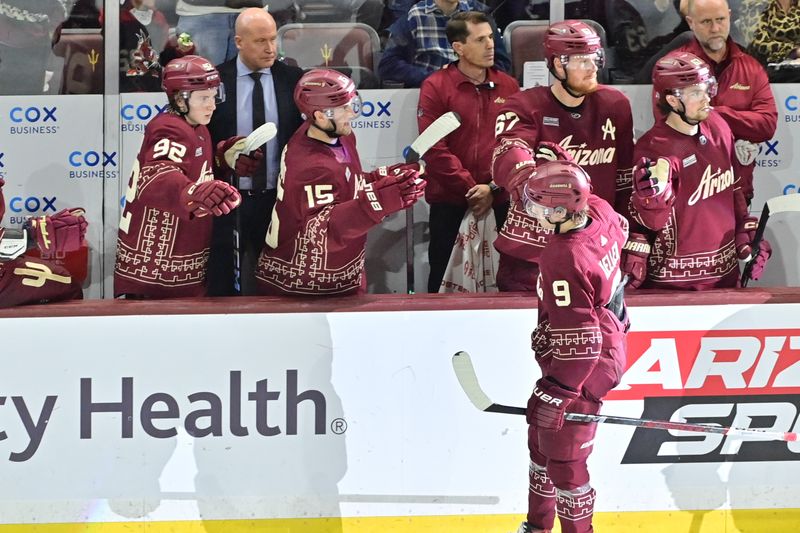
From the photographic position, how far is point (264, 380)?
4160mm

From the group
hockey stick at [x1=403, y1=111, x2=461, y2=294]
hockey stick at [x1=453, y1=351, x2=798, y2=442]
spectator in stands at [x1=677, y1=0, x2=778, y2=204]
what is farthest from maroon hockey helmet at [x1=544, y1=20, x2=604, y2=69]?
hockey stick at [x1=453, y1=351, x2=798, y2=442]

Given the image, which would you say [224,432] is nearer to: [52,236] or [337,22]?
[52,236]

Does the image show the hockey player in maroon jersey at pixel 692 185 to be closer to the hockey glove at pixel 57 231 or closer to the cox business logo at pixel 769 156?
the cox business logo at pixel 769 156

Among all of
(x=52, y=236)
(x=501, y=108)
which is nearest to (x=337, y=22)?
(x=501, y=108)

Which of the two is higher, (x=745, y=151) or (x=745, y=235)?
(x=745, y=151)

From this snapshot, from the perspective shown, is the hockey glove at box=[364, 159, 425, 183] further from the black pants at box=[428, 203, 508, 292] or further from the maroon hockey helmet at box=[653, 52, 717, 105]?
the maroon hockey helmet at box=[653, 52, 717, 105]

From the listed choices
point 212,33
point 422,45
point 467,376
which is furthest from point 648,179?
point 212,33

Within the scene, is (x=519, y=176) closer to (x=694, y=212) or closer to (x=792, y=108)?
(x=694, y=212)

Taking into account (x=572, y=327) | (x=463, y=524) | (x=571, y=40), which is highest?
(x=571, y=40)

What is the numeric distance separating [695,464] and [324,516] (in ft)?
4.12

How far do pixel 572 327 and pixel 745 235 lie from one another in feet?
4.44

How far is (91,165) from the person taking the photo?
5.30 m

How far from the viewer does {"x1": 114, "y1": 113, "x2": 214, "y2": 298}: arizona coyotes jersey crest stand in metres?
4.41

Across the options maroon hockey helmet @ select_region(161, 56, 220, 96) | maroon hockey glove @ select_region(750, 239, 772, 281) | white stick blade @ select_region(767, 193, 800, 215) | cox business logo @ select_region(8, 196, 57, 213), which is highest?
maroon hockey helmet @ select_region(161, 56, 220, 96)
